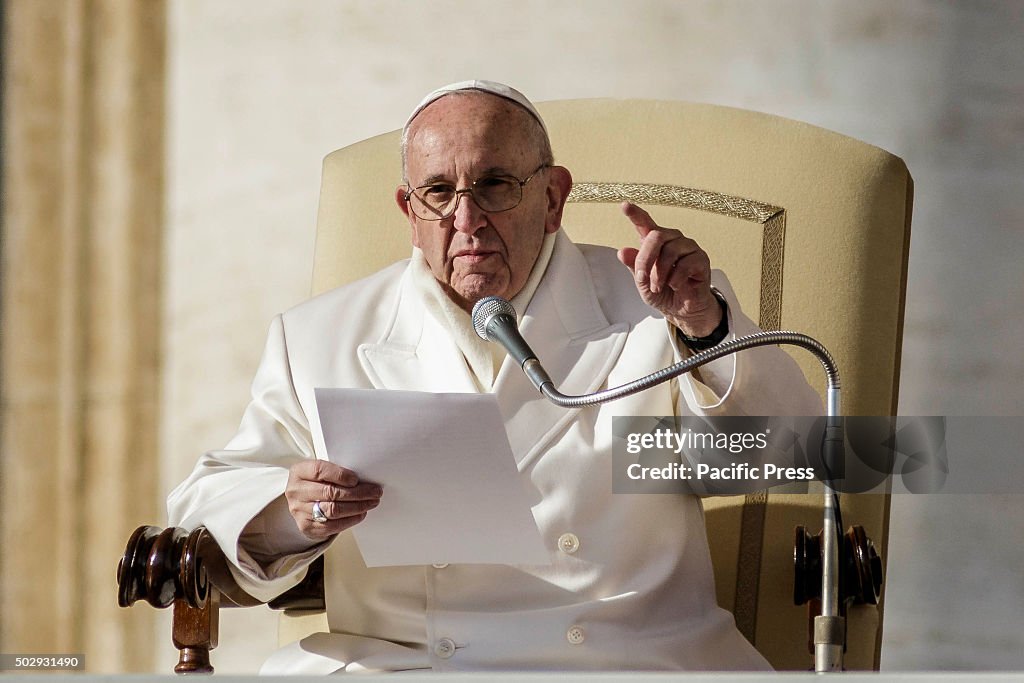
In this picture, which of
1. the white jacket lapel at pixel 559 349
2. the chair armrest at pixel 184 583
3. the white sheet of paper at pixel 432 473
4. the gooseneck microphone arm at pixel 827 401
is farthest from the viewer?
the white jacket lapel at pixel 559 349

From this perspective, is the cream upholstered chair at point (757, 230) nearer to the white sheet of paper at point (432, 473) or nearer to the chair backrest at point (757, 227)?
the chair backrest at point (757, 227)

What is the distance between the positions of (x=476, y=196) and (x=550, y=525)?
535 millimetres

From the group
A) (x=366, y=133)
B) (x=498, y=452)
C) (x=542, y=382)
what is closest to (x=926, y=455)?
(x=498, y=452)

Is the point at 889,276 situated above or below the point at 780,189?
below

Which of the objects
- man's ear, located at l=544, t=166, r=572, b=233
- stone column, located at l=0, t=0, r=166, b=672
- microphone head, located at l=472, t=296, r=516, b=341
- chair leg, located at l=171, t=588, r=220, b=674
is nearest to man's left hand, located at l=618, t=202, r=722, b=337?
microphone head, located at l=472, t=296, r=516, b=341

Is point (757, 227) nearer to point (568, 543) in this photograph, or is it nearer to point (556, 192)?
point (556, 192)

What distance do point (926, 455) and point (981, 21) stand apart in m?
1.49

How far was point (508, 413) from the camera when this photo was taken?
86.4 inches

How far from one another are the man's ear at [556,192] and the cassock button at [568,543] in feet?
1.77

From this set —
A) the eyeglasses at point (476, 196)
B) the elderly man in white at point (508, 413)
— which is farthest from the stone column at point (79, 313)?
the eyeglasses at point (476, 196)

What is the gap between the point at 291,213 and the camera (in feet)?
11.8

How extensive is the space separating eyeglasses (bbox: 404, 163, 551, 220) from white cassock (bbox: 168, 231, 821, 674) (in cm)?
15

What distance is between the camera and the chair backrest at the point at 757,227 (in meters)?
2.36

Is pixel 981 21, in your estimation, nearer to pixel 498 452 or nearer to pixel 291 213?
pixel 291 213
